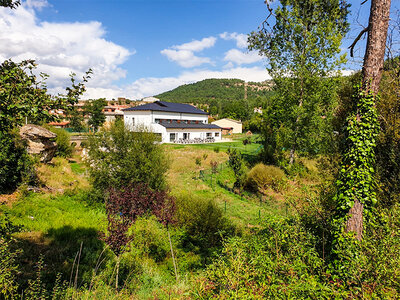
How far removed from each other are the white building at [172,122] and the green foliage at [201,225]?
1239 inches

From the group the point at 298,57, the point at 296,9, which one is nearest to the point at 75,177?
the point at 298,57

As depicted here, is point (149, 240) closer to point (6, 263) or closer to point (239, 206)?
point (6, 263)

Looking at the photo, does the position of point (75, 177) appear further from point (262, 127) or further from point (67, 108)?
point (262, 127)

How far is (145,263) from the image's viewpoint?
26.0 ft

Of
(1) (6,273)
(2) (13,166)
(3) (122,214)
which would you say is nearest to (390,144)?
(3) (122,214)

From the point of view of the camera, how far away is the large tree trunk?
5.41 metres

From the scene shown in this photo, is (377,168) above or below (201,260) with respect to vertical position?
above

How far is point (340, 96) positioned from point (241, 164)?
10629 mm

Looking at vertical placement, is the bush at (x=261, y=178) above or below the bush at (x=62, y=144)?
below

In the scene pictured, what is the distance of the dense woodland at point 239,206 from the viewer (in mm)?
4164

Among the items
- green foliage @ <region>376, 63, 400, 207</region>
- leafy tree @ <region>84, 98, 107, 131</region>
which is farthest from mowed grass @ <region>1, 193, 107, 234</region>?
leafy tree @ <region>84, 98, 107, 131</region>

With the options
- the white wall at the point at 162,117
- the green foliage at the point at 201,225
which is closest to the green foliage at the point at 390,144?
the green foliage at the point at 201,225

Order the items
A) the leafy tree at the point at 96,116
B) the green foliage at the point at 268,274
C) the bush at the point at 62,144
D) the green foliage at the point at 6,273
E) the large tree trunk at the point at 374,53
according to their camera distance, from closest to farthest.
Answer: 1. the green foliage at the point at 268,274
2. the green foliage at the point at 6,273
3. the large tree trunk at the point at 374,53
4. the bush at the point at 62,144
5. the leafy tree at the point at 96,116

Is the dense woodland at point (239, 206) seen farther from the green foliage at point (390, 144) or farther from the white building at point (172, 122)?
the white building at point (172, 122)
